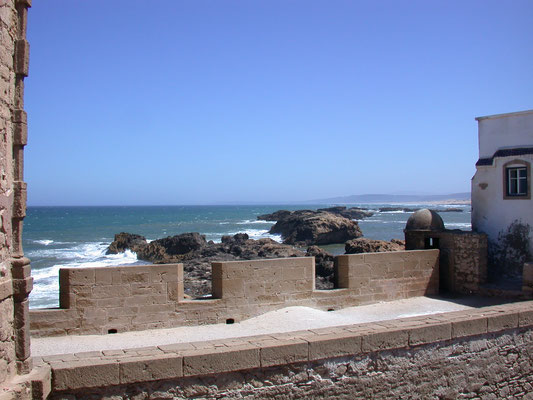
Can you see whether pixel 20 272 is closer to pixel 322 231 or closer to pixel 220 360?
pixel 220 360

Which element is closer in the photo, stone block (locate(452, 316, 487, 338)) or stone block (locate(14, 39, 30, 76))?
stone block (locate(14, 39, 30, 76))

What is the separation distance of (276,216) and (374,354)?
8251 cm

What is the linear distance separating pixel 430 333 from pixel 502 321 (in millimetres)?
1341

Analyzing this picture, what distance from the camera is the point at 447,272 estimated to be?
12992mm

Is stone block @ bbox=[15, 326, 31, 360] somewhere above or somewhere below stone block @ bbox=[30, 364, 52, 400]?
above

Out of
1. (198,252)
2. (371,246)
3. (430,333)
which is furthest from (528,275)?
(198,252)

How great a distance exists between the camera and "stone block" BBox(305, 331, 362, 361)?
5.95 m

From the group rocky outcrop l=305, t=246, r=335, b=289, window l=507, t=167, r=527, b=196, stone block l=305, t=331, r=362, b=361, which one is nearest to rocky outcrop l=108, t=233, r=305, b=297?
rocky outcrop l=305, t=246, r=335, b=289

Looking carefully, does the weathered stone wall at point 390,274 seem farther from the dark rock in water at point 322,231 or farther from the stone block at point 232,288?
the dark rock in water at point 322,231

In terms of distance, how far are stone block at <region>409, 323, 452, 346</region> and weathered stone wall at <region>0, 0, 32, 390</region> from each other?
4.50 m

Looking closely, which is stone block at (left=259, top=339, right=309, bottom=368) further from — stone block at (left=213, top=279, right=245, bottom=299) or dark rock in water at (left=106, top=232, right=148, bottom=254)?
dark rock in water at (left=106, top=232, right=148, bottom=254)

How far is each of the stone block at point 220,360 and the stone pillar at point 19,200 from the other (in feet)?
5.10

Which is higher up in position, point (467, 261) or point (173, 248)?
point (467, 261)

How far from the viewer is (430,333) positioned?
6.69 metres
